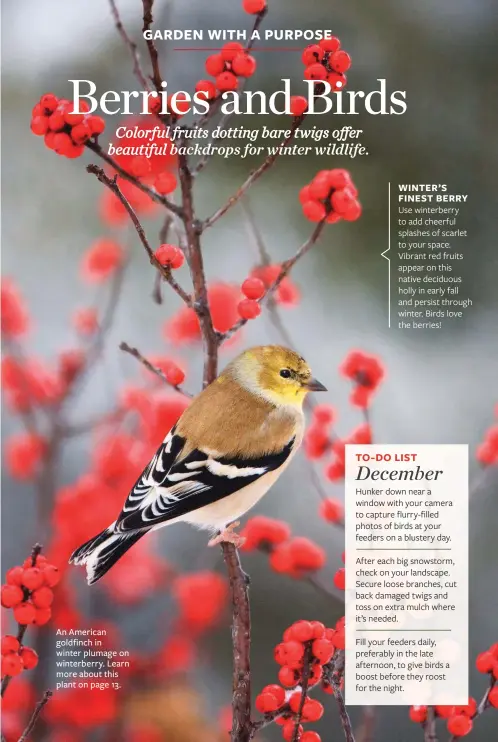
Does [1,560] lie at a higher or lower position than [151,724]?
higher

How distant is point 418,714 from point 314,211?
82 centimetres

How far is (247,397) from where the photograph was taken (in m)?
1.22

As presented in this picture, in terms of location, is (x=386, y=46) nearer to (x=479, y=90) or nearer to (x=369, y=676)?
(x=479, y=90)

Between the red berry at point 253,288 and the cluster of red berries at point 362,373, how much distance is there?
0.63 feet

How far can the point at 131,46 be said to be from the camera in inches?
48.1

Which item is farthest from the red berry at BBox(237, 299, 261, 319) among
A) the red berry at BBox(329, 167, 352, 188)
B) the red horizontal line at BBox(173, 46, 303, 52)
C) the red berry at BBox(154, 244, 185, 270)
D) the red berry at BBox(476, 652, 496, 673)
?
the red berry at BBox(476, 652, 496, 673)

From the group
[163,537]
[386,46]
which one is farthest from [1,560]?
[386,46]

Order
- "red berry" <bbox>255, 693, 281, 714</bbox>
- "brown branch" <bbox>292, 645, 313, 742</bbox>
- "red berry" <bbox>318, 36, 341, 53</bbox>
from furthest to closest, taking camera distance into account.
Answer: "red berry" <bbox>318, 36, 341, 53</bbox> → "red berry" <bbox>255, 693, 281, 714</bbox> → "brown branch" <bbox>292, 645, 313, 742</bbox>

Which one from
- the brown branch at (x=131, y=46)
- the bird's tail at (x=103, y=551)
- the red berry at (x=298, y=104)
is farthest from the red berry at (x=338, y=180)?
the bird's tail at (x=103, y=551)

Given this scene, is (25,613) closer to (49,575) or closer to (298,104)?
(49,575)

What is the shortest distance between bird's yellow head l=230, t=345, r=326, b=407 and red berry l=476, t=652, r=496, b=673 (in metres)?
0.49

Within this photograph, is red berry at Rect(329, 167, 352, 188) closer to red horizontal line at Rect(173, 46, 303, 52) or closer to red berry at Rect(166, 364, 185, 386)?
red horizontal line at Rect(173, 46, 303, 52)

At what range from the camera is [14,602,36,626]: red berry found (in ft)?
3.51

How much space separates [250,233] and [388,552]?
0.57m
